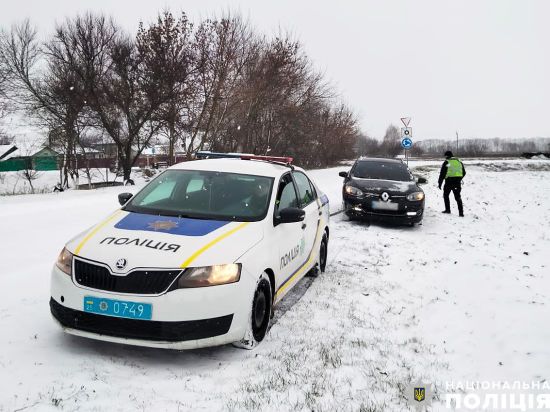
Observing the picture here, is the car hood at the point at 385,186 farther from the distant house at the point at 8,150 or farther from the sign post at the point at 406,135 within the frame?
the distant house at the point at 8,150

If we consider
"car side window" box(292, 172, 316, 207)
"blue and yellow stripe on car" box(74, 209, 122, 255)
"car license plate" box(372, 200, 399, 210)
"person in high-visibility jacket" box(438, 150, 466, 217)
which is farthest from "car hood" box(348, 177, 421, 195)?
"blue and yellow stripe on car" box(74, 209, 122, 255)

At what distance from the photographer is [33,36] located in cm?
2670

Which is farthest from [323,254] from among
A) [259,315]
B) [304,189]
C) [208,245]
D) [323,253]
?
[208,245]

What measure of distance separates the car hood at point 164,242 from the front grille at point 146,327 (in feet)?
1.34

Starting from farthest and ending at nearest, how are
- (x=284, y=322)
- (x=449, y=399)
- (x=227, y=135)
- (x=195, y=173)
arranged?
(x=227, y=135) → (x=195, y=173) → (x=284, y=322) → (x=449, y=399)

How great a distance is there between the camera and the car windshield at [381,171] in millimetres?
11562

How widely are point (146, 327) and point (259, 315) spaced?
1.11 metres

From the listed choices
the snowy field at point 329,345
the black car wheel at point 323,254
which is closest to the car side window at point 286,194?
the snowy field at point 329,345

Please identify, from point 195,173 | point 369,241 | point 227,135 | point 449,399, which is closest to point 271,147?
point 227,135

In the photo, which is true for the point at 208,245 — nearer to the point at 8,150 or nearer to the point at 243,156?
the point at 243,156

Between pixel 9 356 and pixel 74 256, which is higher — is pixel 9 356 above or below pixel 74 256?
below

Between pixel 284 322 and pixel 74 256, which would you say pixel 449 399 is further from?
pixel 74 256

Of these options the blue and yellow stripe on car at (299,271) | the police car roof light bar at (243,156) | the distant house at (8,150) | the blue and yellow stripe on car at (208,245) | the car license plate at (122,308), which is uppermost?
the distant house at (8,150)

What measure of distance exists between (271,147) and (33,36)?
1628 cm
